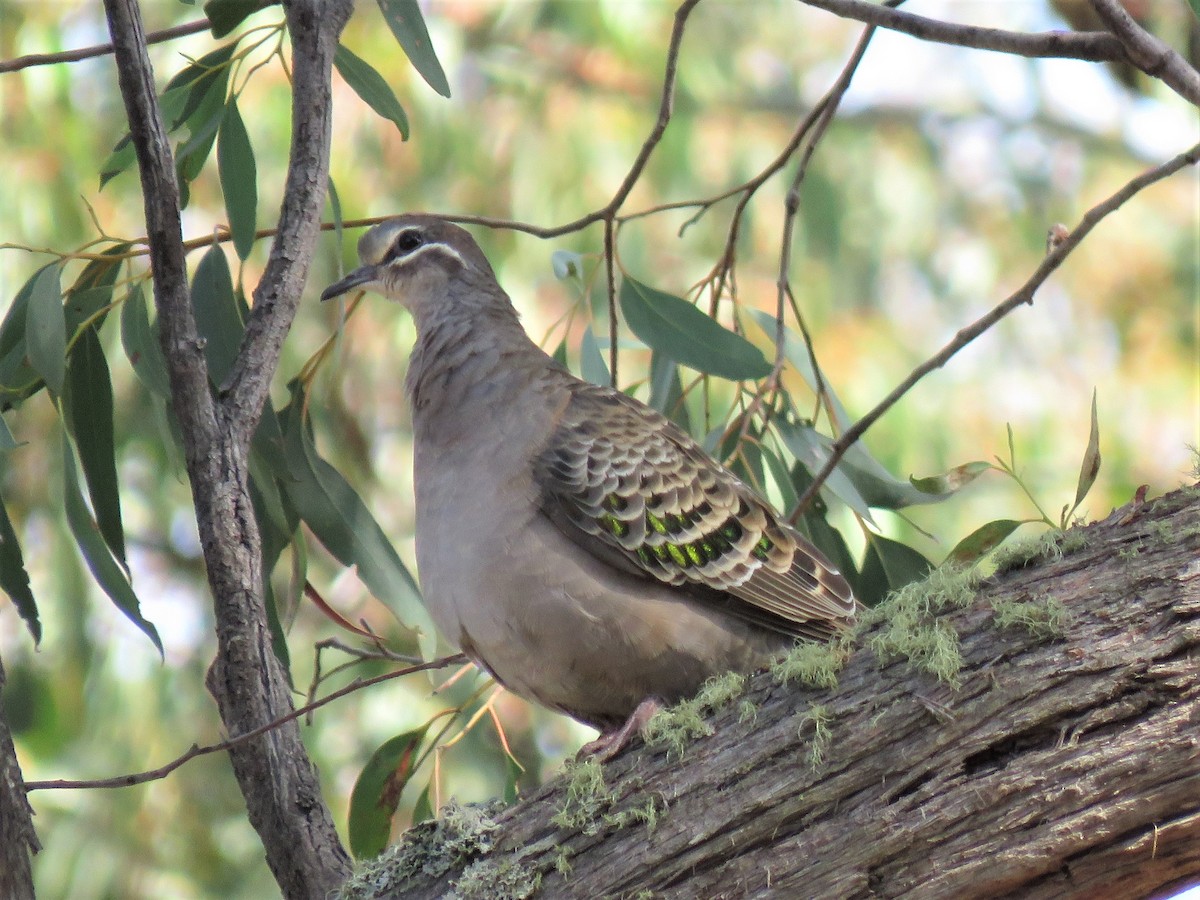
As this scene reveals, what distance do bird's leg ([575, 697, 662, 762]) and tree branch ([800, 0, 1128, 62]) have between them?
1.43m

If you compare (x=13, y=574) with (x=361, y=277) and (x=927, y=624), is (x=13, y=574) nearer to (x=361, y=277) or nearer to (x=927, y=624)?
(x=361, y=277)

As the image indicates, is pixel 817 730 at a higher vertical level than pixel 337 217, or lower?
lower

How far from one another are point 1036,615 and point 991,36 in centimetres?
114

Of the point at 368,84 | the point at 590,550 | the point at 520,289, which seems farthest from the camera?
the point at 520,289

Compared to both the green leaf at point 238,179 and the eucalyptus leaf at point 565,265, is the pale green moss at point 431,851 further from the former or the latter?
the eucalyptus leaf at point 565,265

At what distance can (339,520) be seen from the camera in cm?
356

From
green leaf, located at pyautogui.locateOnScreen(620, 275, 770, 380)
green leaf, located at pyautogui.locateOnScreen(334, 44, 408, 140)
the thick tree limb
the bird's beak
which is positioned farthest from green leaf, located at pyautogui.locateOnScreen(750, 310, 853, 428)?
the thick tree limb

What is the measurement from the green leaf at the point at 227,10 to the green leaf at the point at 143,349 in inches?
26.1

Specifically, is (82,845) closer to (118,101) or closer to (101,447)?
(118,101)

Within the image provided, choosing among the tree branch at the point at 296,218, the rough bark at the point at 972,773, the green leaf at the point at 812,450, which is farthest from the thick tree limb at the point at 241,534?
the green leaf at the point at 812,450

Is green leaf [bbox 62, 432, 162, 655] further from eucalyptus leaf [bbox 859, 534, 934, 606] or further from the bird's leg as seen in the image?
eucalyptus leaf [bbox 859, 534, 934, 606]

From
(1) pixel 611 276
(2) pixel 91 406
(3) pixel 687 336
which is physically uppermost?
(2) pixel 91 406

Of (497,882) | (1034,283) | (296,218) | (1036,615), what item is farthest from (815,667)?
(296,218)

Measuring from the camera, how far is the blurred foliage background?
23.2 ft
